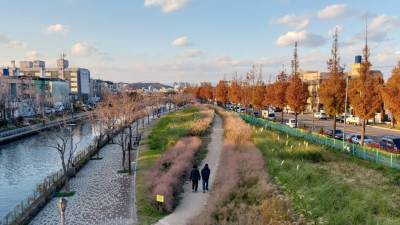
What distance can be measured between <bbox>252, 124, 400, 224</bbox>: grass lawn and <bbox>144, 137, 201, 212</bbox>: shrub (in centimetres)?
454

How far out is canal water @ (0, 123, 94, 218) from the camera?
17773mm

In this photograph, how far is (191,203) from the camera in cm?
1245

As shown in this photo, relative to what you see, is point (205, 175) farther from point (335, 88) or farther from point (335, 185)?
point (335, 88)

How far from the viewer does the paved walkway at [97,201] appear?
12.4m

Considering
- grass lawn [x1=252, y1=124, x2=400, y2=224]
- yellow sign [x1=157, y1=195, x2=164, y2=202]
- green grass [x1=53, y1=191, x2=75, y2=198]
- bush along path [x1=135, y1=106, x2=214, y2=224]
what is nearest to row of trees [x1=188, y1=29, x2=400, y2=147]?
grass lawn [x1=252, y1=124, x2=400, y2=224]

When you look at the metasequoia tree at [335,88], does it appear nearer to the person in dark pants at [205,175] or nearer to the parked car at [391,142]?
the parked car at [391,142]

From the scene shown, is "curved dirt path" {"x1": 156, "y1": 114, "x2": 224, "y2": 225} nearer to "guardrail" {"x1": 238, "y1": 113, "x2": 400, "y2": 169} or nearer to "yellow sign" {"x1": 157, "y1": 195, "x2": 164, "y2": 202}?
"yellow sign" {"x1": 157, "y1": 195, "x2": 164, "y2": 202}

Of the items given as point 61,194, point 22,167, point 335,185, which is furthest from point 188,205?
point 22,167

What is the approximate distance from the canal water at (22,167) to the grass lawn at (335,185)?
14.2m

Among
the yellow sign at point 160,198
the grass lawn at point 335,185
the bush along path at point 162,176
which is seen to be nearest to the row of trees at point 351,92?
the grass lawn at point 335,185

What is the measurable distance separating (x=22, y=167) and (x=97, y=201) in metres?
13.5

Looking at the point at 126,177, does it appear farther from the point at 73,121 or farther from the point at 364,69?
the point at 73,121

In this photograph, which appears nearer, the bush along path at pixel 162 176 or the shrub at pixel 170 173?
the bush along path at pixel 162 176

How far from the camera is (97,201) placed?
14.4m
